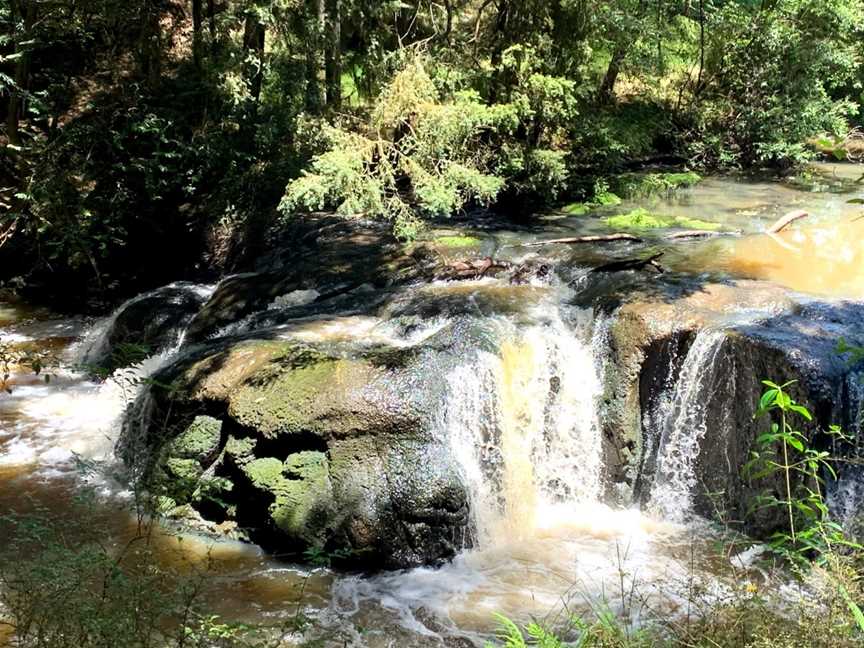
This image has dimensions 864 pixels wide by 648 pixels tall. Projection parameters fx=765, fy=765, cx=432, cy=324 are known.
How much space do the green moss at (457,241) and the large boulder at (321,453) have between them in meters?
3.60

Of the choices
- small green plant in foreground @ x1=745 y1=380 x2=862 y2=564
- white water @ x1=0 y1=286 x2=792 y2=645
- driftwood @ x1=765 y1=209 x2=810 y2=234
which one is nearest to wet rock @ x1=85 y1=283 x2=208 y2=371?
white water @ x1=0 y1=286 x2=792 y2=645

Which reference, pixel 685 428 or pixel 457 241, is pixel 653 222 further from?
pixel 685 428

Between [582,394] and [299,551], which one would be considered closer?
[299,551]

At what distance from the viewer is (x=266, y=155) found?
11375mm

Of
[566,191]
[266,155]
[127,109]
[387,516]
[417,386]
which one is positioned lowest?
[387,516]

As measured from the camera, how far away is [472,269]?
9086 millimetres

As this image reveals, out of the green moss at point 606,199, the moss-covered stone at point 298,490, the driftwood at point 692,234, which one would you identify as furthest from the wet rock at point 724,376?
the green moss at point 606,199

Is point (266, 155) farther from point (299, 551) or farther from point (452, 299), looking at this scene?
point (299, 551)

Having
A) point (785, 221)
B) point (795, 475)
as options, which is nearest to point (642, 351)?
point (795, 475)

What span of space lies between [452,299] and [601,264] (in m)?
1.95

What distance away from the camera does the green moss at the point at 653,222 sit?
10828mm

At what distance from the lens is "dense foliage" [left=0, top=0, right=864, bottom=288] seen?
31.1ft

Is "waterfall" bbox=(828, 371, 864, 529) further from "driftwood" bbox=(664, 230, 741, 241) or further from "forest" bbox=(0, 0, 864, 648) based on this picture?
"driftwood" bbox=(664, 230, 741, 241)

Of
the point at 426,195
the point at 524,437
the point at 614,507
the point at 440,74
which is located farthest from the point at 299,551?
the point at 440,74
